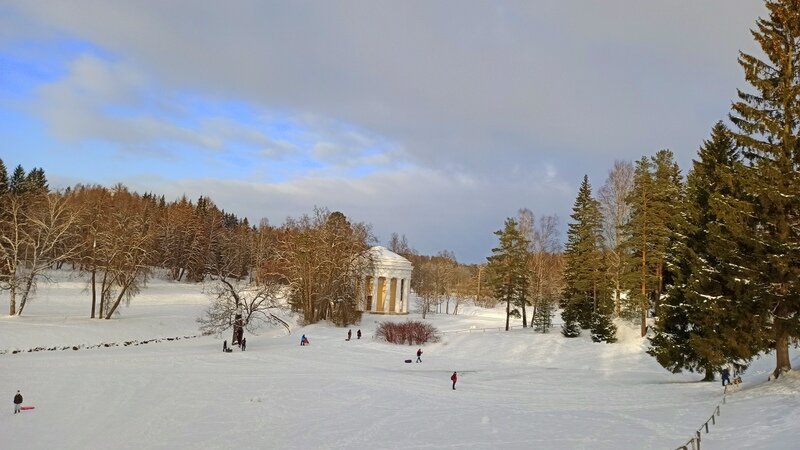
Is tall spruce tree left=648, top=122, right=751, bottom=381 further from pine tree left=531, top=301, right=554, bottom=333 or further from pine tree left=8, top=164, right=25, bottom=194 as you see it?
pine tree left=8, top=164, right=25, bottom=194

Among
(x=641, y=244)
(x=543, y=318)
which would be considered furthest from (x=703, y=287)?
(x=543, y=318)

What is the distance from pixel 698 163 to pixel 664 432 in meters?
16.2

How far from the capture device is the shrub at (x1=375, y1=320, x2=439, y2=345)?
163 feet

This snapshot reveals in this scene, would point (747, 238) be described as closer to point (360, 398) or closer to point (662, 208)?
point (360, 398)

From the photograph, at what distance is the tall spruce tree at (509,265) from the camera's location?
56.4m

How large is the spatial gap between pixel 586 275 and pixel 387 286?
31380mm

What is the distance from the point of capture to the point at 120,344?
1711 inches

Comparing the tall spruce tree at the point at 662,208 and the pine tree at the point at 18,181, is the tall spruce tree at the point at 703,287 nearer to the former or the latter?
the tall spruce tree at the point at 662,208

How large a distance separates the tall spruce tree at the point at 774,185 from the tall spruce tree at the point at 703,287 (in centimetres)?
101

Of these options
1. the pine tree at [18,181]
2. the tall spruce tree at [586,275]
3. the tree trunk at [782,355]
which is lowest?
the tree trunk at [782,355]

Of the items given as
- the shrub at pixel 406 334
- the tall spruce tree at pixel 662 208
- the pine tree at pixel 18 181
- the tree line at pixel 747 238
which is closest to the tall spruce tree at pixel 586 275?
the tall spruce tree at pixel 662 208

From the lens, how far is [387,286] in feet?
243

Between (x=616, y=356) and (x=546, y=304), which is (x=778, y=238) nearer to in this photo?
(x=616, y=356)

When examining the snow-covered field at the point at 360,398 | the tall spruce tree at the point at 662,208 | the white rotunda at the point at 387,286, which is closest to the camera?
the snow-covered field at the point at 360,398
